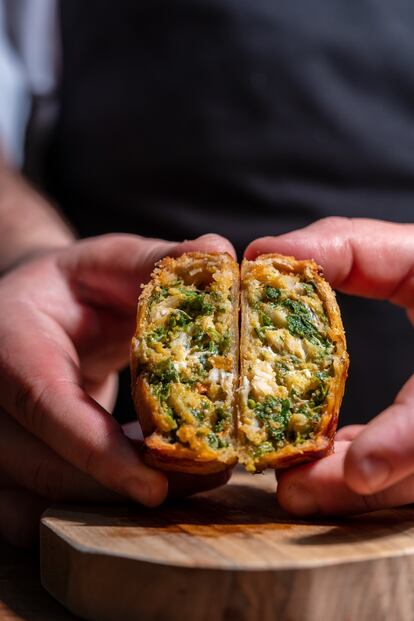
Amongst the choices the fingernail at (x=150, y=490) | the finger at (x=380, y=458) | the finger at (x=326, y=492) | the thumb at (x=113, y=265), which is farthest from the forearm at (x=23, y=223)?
the finger at (x=380, y=458)

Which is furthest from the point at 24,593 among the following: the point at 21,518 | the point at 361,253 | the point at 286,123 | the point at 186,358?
the point at 286,123

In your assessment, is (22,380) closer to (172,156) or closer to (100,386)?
(100,386)

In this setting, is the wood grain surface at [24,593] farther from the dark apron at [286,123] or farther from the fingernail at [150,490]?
the dark apron at [286,123]

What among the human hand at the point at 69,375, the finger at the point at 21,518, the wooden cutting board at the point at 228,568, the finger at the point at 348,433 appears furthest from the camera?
the finger at the point at 348,433

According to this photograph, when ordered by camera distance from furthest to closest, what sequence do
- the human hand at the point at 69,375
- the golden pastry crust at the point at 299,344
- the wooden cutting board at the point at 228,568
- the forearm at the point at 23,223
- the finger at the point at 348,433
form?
1. the forearm at the point at 23,223
2. the finger at the point at 348,433
3. the human hand at the point at 69,375
4. the golden pastry crust at the point at 299,344
5. the wooden cutting board at the point at 228,568

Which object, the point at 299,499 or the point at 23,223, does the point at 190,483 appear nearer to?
the point at 299,499

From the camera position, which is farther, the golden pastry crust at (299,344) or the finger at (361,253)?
the finger at (361,253)
